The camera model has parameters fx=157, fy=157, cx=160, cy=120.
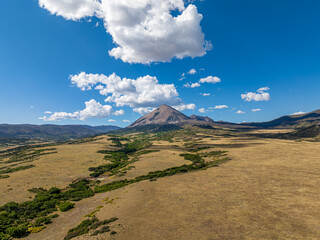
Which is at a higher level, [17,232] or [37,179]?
[17,232]

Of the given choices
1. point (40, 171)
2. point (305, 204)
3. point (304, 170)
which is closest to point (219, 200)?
point (305, 204)

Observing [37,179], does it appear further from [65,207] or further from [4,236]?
[4,236]

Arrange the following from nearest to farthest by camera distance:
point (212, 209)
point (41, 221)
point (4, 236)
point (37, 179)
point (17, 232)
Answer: point (4, 236) < point (17, 232) < point (212, 209) < point (41, 221) < point (37, 179)

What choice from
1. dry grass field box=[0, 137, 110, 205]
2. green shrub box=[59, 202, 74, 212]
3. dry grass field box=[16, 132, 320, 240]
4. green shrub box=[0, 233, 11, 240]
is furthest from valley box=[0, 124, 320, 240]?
green shrub box=[0, 233, 11, 240]

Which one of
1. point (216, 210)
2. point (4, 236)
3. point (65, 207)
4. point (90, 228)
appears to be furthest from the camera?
point (65, 207)

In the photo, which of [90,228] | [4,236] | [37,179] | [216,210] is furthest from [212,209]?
[37,179]

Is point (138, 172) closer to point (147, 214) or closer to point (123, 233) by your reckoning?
point (147, 214)

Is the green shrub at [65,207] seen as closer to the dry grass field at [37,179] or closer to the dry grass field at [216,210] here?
the dry grass field at [216,210]

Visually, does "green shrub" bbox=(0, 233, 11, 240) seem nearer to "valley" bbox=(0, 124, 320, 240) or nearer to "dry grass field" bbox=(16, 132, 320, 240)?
"valley" bbox=(0, 124, 320, 240)

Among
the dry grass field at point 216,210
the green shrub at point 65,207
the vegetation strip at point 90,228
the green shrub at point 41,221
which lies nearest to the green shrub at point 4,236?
the dry grass field at point 216,210

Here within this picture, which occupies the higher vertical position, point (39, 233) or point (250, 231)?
point (250, 231)

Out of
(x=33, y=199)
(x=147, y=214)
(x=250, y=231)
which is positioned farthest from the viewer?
(x=33, y=199)
